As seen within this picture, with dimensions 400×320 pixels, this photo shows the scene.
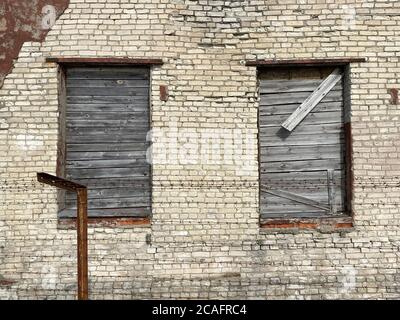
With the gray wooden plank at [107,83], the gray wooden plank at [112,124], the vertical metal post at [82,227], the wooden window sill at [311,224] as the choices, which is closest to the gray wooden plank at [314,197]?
the wooden window sill at [311,224]

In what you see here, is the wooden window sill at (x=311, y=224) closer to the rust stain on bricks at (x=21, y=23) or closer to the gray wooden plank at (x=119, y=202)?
the gray wooden plank at (x=119, y=202)

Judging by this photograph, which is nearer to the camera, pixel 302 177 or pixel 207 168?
pixel 207 168

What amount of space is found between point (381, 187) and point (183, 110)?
2.34 metres

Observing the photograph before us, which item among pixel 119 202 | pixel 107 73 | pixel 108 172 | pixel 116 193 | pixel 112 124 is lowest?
pixel 119 202

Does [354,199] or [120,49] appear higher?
[120,49]

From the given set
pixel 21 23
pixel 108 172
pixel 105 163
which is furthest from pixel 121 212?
pixel 21 23

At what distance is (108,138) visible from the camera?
253 inches

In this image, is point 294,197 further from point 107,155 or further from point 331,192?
point 107,155

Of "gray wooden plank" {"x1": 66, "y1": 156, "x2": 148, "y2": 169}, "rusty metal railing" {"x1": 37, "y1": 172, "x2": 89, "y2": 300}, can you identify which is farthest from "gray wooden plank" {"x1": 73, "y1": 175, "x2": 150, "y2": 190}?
"rusty metal railing" {"x1": 37, "y1": 172, "x2": 89, "y2": 300}

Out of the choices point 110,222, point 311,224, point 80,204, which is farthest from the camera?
point 311,224

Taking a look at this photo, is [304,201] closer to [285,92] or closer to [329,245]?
[329,245]

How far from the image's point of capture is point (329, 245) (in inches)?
245

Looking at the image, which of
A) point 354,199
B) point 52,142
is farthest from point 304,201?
point 52,142

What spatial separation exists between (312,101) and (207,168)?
144 cm
